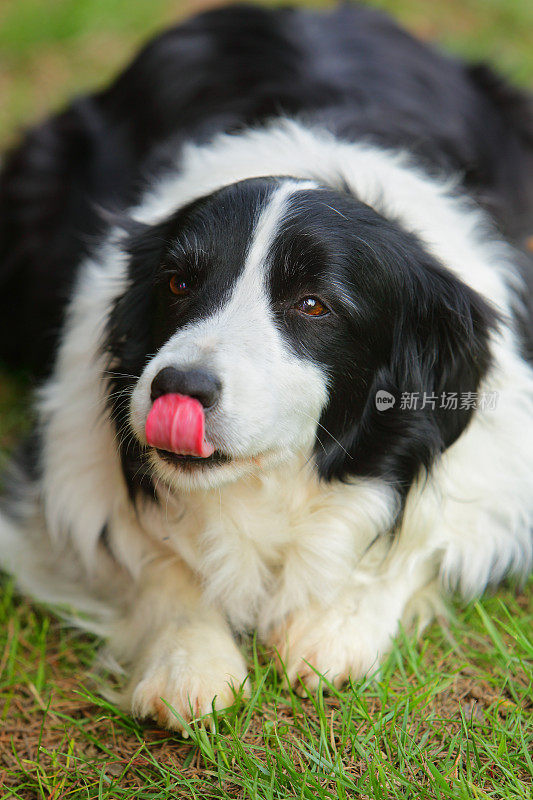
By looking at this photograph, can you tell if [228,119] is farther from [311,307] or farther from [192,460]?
[192,460]

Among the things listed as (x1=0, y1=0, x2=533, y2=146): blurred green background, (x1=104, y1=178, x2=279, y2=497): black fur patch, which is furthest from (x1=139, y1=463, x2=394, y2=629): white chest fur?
(x1=0, y1=0, x2=533, y2=146): blurred green background

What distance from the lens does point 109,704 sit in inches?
104

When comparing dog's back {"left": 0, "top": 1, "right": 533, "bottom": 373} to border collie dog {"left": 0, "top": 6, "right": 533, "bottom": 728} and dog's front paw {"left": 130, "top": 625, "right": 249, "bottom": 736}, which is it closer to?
border collie dog {"left": 0, "top": 6, "right": 533, "bottom": 728}

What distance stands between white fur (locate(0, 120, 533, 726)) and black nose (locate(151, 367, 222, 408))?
0.17 meters

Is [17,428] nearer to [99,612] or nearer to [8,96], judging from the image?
[99,612]

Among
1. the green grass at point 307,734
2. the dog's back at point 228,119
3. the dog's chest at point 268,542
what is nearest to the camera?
the green grass at point 307,734

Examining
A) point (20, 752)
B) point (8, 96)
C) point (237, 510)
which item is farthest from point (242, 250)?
point (8, 96)

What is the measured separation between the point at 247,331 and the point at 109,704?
1.19 metres

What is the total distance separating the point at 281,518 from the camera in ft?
9.12

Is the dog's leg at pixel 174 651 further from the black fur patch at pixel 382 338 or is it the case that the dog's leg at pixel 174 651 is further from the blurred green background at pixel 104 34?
the blurred green background at pixel 104 34

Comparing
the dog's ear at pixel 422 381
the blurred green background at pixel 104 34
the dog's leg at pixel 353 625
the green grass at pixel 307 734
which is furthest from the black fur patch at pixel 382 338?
the blurred green background at pixel 104 34

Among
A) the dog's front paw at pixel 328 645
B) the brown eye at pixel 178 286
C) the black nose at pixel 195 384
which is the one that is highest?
the brown eye at pixel 178 286

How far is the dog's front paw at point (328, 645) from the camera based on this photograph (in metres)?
2.69

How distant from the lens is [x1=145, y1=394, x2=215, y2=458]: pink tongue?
7.41 ft
